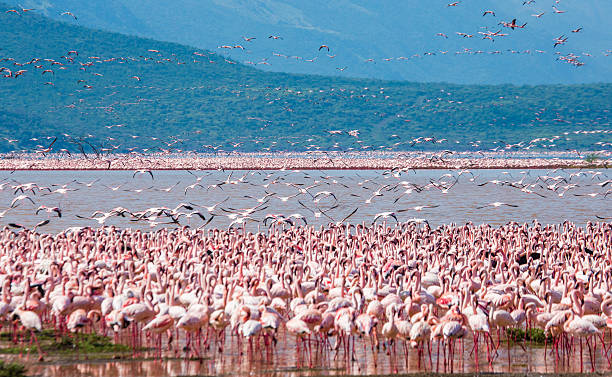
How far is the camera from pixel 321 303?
1303 cm

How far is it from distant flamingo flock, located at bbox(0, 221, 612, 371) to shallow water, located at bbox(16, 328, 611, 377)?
0.09 metres

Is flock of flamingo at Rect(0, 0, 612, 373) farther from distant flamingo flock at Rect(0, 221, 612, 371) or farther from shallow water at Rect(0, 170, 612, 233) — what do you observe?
shallow water at Rect(0, 170, 612, 233)

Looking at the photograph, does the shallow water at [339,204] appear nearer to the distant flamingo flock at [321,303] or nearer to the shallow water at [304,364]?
the distant flamingo flock at [321,303]

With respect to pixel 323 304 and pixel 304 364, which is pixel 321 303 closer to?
pixel 323 304

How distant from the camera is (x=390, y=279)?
1588cm

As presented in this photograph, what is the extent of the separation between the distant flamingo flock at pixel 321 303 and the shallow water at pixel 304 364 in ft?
0.29

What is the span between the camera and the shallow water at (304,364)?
39.7 feet

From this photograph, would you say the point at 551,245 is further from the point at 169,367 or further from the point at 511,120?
the point at 511,120

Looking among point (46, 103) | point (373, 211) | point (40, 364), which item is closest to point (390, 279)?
point (40, 364)

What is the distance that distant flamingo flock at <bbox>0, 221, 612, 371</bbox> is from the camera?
12320 mm

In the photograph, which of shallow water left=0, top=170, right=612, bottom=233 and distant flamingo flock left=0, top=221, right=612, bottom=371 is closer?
distant flamingo flock left=0, top=221, right=612, bottom=371

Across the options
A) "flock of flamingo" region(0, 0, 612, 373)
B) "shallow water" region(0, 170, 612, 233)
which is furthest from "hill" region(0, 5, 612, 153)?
"flock of flamingo" region(0, 0, 612, 373)

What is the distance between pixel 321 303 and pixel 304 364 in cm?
97

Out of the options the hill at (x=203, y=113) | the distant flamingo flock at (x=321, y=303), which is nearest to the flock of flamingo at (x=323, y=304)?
the distant flamingo flock at (x=321, y=303)
